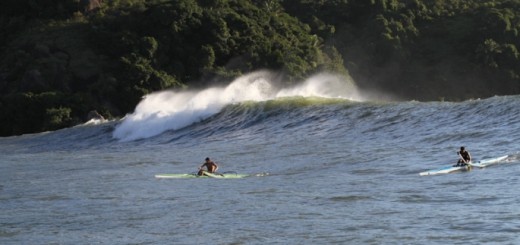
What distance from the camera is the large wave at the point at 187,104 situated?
34.9m

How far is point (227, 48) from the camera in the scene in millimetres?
56344

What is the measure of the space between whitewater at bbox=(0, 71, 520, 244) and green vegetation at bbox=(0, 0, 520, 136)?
1954cm

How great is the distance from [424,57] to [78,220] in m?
54.4

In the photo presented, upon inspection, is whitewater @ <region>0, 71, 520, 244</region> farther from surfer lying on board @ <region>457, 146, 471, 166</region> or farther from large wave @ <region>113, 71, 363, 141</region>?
surfer lying on board @ <region>457, 146, 471, 166</region>

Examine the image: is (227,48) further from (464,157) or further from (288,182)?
(464,157)

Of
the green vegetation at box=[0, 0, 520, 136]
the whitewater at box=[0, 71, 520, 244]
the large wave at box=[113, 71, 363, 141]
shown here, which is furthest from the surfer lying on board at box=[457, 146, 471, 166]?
the green vegetation at box=[0, 0, 520, 136]

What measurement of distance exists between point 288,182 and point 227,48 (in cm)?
4046

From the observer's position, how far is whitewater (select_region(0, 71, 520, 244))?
1119 centimetres

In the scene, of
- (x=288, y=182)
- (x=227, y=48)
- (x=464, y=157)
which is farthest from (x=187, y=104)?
(x=464, y=157)

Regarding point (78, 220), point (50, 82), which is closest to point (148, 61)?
point (50, 82)

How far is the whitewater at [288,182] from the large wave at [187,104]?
23.1 inches

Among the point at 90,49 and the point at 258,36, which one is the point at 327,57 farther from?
the point at 90,49

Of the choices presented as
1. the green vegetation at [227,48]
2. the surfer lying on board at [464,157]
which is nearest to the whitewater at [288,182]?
the surfer lying on board at [464,157]

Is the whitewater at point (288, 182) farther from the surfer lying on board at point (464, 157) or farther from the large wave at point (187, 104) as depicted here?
the surfer lying on board at point (464, 157)
